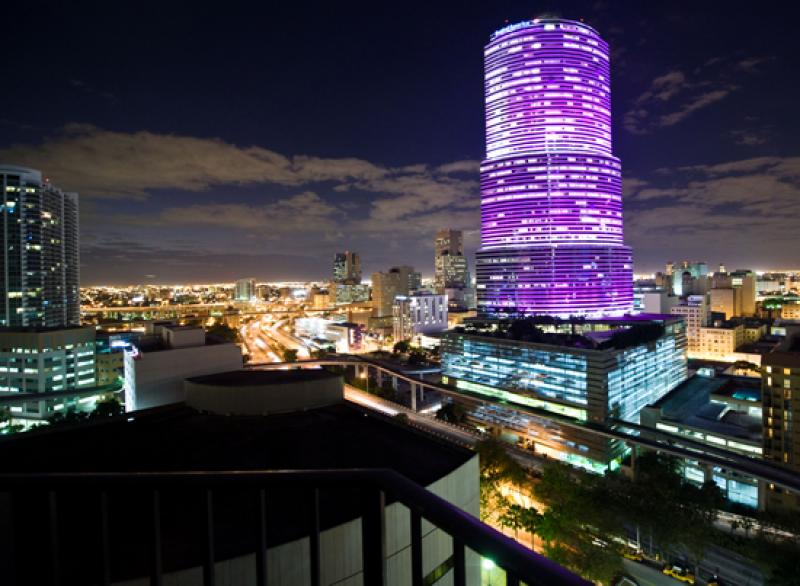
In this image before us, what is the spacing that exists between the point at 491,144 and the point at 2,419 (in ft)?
244

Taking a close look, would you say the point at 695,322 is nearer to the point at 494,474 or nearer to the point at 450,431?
the point at 450,431

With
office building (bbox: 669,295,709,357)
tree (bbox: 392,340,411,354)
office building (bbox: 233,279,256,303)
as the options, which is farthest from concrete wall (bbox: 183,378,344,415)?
office building (bbox: 233,279,256,303)

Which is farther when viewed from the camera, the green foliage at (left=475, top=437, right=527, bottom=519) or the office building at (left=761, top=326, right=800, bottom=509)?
the office building at (left=761, top=326, right=800, bottom=509)

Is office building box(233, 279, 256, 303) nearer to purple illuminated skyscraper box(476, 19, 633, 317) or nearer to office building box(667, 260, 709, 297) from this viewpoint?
purple illuminated skyscraper box(476, 19, 633, 317)

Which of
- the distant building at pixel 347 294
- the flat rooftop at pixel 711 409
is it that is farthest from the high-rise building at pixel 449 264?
the flat rooftop at pixel 711 409

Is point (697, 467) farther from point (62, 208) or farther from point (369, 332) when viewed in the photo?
point (62, 208)

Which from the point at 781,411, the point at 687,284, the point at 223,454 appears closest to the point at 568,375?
the point at 781,411

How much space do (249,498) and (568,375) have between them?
31186mm

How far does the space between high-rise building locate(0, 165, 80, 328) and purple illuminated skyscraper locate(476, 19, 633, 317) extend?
61.0 meters

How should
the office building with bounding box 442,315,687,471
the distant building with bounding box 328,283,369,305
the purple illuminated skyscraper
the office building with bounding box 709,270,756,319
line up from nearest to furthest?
the office building with bounding box 442,315,687,471 → the purple illuminated skyscraper → the office building with bounding box 709,270,756,319 → the distant building with bounding box 328,283,369,305

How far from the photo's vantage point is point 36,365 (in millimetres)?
35375

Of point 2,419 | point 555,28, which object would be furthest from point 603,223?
point 2,419

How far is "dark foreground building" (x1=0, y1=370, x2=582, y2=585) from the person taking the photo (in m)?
1.81

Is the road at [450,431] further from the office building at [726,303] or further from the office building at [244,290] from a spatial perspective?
the office building at [244,290]
